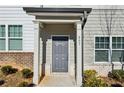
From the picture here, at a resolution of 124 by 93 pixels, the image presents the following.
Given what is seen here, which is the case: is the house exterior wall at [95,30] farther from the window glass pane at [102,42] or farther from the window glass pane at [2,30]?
the window glass pane at [2,30]

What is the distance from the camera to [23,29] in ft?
68.3

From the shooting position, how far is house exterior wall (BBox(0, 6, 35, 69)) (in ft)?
68.1

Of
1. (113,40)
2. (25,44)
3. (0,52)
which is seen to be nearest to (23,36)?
(25,44)

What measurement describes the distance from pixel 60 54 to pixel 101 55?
8.69 feet

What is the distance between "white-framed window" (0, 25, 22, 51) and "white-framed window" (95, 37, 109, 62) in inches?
197

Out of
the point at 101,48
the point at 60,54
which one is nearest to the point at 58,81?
the point at 60,54

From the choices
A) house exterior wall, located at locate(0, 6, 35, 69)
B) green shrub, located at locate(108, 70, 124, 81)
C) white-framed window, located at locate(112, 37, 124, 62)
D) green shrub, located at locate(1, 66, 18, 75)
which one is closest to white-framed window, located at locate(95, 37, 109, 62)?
white-framed window, located at locate(112, 37, 124, 62)

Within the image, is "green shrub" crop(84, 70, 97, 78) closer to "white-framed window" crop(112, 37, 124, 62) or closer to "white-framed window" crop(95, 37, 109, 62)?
"white-framed window" crop(95, 37, 109, 62)

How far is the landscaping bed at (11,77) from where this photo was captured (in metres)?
17.1

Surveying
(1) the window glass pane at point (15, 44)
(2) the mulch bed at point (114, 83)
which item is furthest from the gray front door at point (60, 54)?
(2) the mulch bed at point (114, 83)

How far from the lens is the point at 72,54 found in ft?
68.2

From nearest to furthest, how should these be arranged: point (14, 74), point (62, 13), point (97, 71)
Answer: point (62, 13), point (14, 74), point (97, 71)

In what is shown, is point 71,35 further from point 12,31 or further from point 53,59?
point 12,31

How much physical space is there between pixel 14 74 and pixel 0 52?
2599 mm
